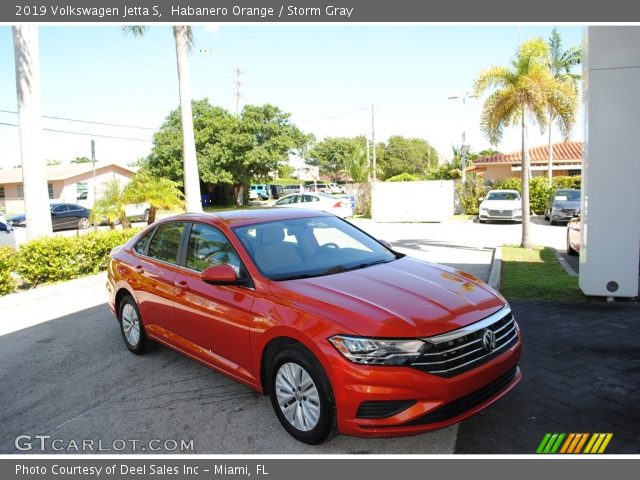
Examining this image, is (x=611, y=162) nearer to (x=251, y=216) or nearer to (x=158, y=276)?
(x=251, y=216)

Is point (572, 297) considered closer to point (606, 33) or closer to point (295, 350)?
point (606, 33)

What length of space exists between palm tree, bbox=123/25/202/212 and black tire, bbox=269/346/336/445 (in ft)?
41.4

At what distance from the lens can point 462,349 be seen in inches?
132

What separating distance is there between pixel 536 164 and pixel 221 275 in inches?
1426

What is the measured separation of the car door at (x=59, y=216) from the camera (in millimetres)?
25042

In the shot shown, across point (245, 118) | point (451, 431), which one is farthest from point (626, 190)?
point (245, 118)

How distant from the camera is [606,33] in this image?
6801mm

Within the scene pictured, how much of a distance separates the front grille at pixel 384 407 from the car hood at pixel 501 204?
18875mm

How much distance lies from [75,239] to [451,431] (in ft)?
31.4

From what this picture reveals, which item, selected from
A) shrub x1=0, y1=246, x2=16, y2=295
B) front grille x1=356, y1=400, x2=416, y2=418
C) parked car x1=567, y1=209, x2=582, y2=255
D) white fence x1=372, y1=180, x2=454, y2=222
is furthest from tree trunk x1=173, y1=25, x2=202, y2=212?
front grille x1=356, y1=400, x2=416, y2=418

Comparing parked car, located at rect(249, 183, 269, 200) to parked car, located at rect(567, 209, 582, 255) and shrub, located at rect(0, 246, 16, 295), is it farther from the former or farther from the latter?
shrub, located at rect(0, 246, 16, 295)

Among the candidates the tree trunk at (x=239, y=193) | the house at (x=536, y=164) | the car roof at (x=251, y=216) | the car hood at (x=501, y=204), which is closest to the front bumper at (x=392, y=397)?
the car roof at (x=251, y=216)

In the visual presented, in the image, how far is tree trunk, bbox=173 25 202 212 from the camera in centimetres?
1540

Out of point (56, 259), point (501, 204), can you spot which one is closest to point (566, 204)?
point (501, 204)
